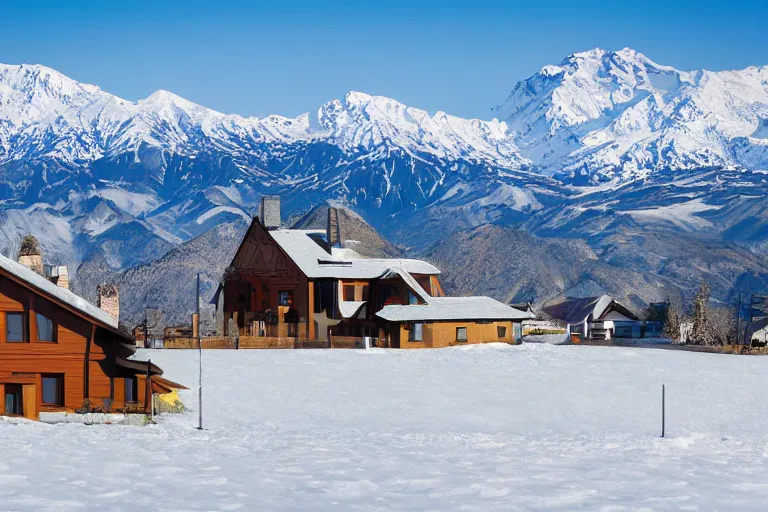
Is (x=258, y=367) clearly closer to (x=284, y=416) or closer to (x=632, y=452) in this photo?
(x=284, y=416)

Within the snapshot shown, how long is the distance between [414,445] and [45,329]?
12283 millimetres

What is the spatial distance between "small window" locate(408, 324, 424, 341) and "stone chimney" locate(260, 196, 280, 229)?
1672 centimetres

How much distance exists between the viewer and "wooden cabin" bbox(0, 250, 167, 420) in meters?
40.5

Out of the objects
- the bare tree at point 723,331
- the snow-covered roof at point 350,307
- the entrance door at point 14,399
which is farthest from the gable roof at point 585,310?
the entrance door at point 14,399

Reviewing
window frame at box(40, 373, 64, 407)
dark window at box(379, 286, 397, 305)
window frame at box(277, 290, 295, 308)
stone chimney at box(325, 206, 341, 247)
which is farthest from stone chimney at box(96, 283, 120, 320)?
stone chimney at box(325, 206, 341, 247)

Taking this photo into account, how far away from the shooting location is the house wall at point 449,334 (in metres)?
78.2

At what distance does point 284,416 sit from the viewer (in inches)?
1770

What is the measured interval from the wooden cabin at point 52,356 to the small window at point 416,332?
38.0 meters

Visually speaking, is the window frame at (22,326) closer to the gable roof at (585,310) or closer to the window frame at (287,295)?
the window frame at (287,295)

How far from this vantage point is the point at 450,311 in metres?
79.6

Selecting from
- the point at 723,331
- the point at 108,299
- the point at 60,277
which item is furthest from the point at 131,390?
the point at 723,331

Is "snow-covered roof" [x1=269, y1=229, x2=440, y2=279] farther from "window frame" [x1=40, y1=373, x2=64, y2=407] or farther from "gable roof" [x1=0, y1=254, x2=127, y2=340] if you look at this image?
"window frame" [x1=40, y1=373, x2=64, y2=407]

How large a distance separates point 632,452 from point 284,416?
12696 millimetres

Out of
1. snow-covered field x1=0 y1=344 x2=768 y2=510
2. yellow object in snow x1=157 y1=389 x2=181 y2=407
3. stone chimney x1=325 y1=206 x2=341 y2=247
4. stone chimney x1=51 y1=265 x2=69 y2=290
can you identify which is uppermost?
stone chimney x1=325 y1=206 x2=341 y2=247
